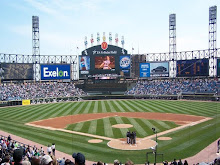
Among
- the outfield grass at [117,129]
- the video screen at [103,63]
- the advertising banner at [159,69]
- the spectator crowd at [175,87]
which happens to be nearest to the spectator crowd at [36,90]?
the video screen at [103,63]

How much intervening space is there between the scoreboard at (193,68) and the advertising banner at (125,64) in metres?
16.0

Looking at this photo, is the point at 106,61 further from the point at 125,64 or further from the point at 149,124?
the point at 149,124

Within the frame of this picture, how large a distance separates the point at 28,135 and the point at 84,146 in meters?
8.02

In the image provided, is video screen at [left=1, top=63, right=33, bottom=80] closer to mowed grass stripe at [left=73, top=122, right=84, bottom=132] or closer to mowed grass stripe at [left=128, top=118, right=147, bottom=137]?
mowed grass stripe at [left=73, top=122, right=84, bottom=132]

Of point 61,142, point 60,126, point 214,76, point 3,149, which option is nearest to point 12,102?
point 60,126

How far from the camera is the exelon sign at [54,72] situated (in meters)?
69.9

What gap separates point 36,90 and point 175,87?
139 ft

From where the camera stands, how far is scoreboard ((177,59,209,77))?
64.4 metres

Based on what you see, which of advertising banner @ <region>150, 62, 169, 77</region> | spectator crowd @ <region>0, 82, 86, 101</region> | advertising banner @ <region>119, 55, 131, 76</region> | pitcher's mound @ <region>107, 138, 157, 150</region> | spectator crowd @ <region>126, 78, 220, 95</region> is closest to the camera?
pitcher's mound @ <region>107, 138, 157, 150</region>

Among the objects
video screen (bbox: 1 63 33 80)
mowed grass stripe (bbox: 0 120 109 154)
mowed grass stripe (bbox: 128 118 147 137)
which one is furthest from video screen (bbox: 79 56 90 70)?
mowed grass stripe (bbox: 0 120 109 154)

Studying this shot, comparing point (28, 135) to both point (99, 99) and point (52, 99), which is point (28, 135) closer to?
point (52, 99)

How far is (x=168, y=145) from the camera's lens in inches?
764

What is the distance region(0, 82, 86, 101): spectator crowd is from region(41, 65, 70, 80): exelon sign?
275 centimetres

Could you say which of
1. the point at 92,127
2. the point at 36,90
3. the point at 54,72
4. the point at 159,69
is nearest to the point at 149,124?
the point at 92,127
